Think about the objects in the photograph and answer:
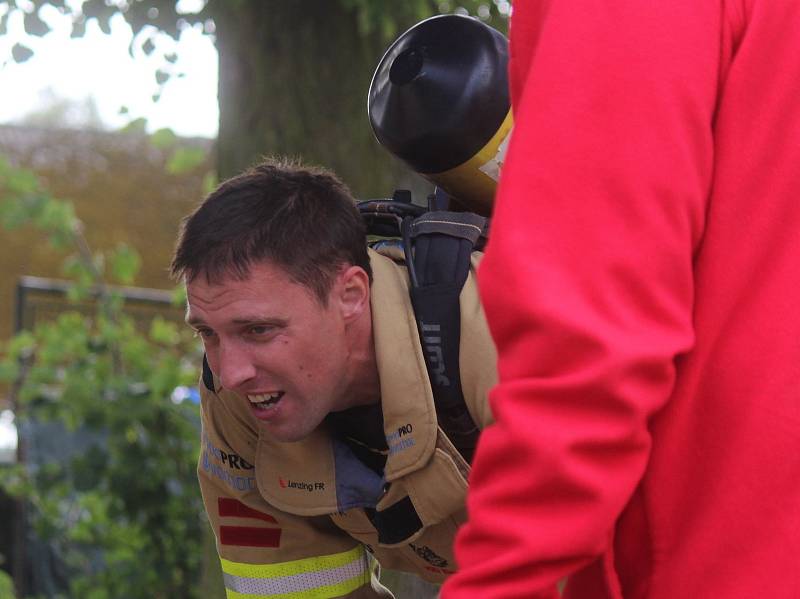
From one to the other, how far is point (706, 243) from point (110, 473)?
4.10 metres

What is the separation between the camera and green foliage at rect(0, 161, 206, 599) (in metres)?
5.04

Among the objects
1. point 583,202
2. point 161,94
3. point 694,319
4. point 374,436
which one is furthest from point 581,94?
point 161,94

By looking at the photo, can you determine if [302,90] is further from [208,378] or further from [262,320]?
[262,320]

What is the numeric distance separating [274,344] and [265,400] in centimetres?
11

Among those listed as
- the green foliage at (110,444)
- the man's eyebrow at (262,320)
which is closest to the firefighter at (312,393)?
the man's eyebrow at (262,320)

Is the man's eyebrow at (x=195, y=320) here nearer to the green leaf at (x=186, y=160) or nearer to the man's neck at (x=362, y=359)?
the man's neck at (x=362, y=359)

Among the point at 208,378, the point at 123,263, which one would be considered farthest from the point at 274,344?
the point at 123,263

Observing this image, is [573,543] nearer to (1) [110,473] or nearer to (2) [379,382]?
(2) [379,382]

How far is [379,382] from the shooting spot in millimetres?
2400

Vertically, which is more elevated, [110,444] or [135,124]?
[135,124]

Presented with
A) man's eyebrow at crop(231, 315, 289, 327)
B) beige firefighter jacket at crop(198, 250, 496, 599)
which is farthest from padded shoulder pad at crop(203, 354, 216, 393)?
man's eyebrow at crop(231, 315, 289, 327)

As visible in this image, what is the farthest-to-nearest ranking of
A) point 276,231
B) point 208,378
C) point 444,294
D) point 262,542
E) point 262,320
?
point 262,542
point 208,378
point 276,231
point 262,320
point 444,294

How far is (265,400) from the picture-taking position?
2.32 m

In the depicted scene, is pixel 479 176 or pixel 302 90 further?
pixel 302 90
